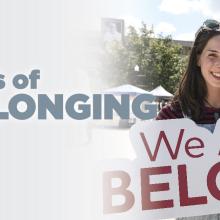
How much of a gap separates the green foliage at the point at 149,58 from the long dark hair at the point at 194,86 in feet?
58.6


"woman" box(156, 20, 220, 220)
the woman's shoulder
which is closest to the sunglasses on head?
"woman" box(156, 20, 220, 220)

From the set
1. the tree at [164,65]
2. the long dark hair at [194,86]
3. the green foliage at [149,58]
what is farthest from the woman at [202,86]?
the tree at [164,65]

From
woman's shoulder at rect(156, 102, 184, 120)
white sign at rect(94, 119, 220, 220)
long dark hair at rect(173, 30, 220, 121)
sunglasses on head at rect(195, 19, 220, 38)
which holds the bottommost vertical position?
white sign at rect(94, 119, 220, 220)

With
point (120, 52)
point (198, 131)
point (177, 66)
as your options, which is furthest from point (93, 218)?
point (177, 66)

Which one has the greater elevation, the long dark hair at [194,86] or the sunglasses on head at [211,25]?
the sunglasses on head at [211,25]

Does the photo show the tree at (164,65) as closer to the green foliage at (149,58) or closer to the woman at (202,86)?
the green foliage at (149,58)

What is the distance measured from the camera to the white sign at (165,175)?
141cm

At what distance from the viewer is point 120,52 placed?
20.5 meters

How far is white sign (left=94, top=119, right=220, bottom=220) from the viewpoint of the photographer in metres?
1.41

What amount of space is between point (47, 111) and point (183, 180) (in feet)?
2.91

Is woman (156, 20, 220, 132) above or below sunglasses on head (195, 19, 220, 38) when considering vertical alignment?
below

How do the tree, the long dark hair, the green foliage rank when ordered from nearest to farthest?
the long dark hair
the green foliage
the tree

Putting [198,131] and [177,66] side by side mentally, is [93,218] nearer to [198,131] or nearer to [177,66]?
[198,131]

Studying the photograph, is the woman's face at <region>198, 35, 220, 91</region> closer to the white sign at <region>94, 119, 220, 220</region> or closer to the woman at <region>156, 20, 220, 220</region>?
the woman at <region>156, 20, 220, 220</region>
